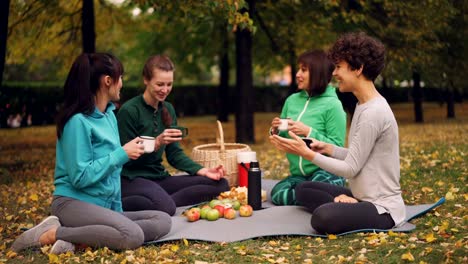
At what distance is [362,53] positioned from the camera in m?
4.97

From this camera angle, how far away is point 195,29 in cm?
1856

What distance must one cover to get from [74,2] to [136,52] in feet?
23.5

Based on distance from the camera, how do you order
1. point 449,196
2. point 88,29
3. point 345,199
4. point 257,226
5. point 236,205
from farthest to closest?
1. point 88,29
2. point 449,196
3. point 236,205
4. point 257,226
5. point 345,199

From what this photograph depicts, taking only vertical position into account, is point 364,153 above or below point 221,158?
above

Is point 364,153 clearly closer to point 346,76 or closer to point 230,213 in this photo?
point 346,76

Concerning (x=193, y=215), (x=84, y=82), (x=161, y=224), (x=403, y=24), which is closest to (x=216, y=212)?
(x=193, y=215)

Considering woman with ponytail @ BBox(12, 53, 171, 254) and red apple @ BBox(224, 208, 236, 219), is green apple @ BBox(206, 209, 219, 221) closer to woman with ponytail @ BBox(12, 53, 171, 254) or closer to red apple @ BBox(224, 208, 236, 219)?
red apple @ BBox(224, 208, 236, 219)

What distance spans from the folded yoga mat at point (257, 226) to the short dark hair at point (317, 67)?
1272 mm

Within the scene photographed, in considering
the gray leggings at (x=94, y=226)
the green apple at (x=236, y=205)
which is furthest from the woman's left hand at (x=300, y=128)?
the gray leggings at (x=94, y=226)

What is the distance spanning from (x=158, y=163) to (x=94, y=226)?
1979 millimetres

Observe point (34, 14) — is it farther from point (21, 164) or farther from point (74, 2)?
point (21, 164)

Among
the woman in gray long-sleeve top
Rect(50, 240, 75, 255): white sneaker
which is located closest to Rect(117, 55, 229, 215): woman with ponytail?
Rect(50, 240, 75, 255): white sneaker

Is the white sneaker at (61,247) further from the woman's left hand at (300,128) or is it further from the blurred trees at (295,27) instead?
the blurred trees at (295,27)

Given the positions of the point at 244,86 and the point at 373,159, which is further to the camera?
the point at 244,86
